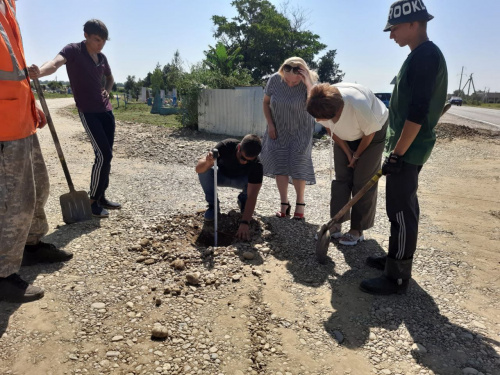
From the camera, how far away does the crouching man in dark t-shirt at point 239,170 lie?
3.26m

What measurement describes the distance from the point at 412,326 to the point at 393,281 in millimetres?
395

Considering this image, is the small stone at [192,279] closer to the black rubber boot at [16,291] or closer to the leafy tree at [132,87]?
the black rubber boot at [16,291]

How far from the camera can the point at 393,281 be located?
2.80 metres

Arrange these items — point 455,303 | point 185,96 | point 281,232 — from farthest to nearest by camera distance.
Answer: point 185,96, point 281,232, point 455,303

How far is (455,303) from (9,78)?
3.45m

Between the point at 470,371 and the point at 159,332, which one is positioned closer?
the point at 470,371

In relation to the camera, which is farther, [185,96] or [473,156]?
[185,96]

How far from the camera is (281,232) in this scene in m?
3.77

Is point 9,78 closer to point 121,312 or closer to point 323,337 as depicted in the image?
point 121,312

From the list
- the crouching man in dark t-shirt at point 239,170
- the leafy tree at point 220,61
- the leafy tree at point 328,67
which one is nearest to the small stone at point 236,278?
the crouching man in dark t-shirt at point 239,170

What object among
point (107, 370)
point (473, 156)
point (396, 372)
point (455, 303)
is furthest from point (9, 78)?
point (473, 156)

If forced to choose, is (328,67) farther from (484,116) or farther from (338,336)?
(338,336)

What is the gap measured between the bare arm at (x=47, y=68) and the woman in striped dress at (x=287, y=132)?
2.04 meters

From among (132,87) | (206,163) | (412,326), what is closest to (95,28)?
(206,163)
